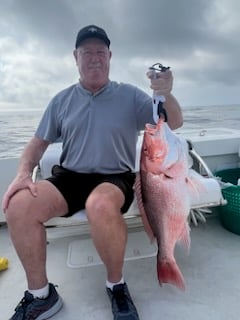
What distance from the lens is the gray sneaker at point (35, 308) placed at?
1487 mm

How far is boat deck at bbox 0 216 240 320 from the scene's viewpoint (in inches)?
60.9

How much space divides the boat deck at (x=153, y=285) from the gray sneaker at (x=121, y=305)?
0.27ft

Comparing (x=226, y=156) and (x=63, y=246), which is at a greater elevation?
(x=226, y=156)

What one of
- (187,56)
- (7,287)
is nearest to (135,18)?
(187,56)

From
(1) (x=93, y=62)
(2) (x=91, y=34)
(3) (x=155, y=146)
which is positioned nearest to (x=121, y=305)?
(3) (x=155, y=146)

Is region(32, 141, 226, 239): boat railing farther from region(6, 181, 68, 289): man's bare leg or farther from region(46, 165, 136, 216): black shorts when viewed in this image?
region(6, 181, 68, 289): man's bare leg

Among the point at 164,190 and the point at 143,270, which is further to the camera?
the point at 143,270

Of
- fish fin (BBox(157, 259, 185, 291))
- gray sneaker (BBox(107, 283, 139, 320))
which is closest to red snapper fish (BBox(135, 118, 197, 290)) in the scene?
fish fin (BBox(157, 259, 185, 291))

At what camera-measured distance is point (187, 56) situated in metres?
3.09

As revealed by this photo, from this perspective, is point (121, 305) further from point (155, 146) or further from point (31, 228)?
point (155, 146)

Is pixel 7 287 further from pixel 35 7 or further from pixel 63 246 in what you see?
pixel 35 7

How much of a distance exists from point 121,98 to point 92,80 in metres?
0.21

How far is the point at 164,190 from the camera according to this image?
3.93 ft

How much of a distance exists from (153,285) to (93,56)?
4.59 feet
